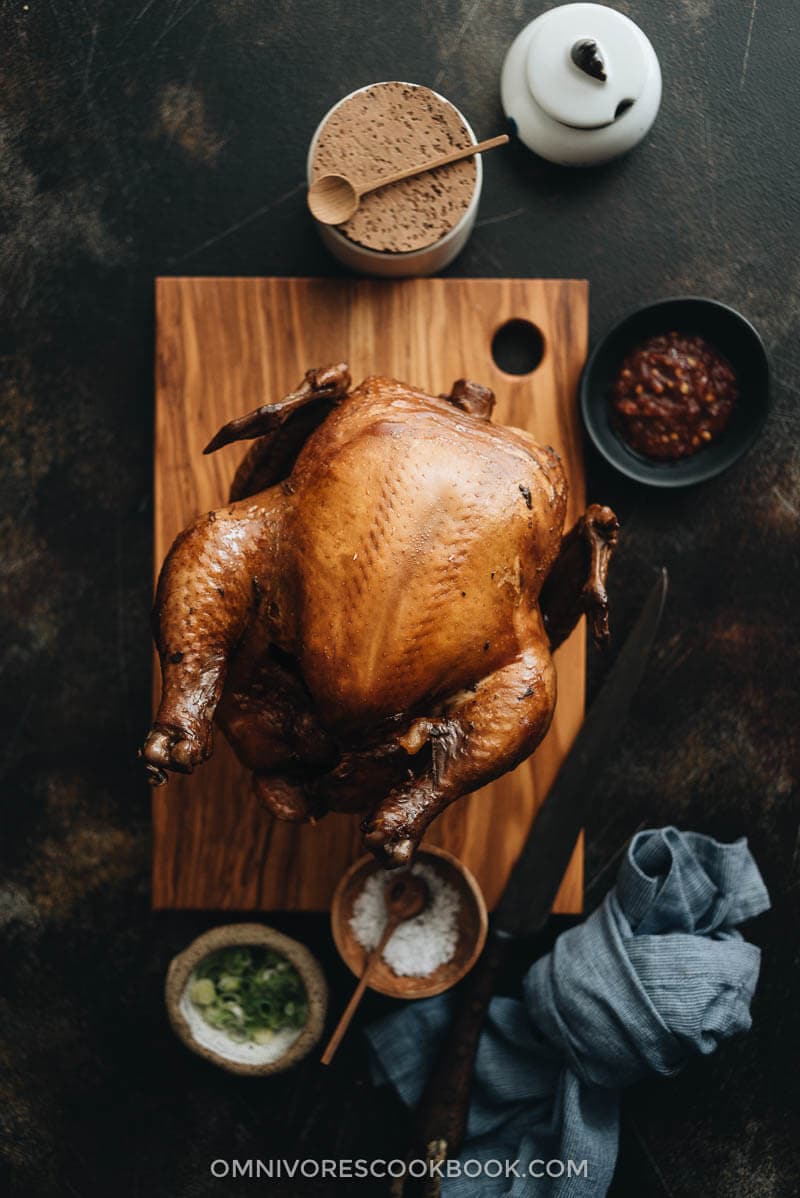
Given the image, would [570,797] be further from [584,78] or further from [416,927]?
[584,78]

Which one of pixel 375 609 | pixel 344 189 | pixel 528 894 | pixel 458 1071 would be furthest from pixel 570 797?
pixel 344 189

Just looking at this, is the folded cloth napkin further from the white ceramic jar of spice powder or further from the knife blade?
the white ceramic jar of spice powder

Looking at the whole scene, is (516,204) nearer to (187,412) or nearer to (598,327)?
(598,327)

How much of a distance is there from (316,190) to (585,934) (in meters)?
1.56

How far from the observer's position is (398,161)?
Answer: 6.17ft

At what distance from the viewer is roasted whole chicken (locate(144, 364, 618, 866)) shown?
1.51 meters

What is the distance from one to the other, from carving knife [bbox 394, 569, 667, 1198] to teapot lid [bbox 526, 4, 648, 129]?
94 cm

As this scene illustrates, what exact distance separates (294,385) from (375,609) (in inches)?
28.5

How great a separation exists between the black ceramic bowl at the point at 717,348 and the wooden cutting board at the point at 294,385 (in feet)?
0.16

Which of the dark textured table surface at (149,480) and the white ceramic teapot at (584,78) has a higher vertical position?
the white ceramic teapot at (584,78)

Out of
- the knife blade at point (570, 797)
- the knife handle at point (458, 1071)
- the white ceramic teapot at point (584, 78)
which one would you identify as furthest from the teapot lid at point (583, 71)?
the knife handle at point (458, 1071)

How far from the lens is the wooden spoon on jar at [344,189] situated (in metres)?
1.86

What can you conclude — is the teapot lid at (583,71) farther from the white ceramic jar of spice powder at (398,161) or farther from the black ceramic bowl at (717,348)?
the black ceramic bowl at (717,348)

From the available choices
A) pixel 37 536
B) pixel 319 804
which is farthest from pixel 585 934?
pixel 37 536
